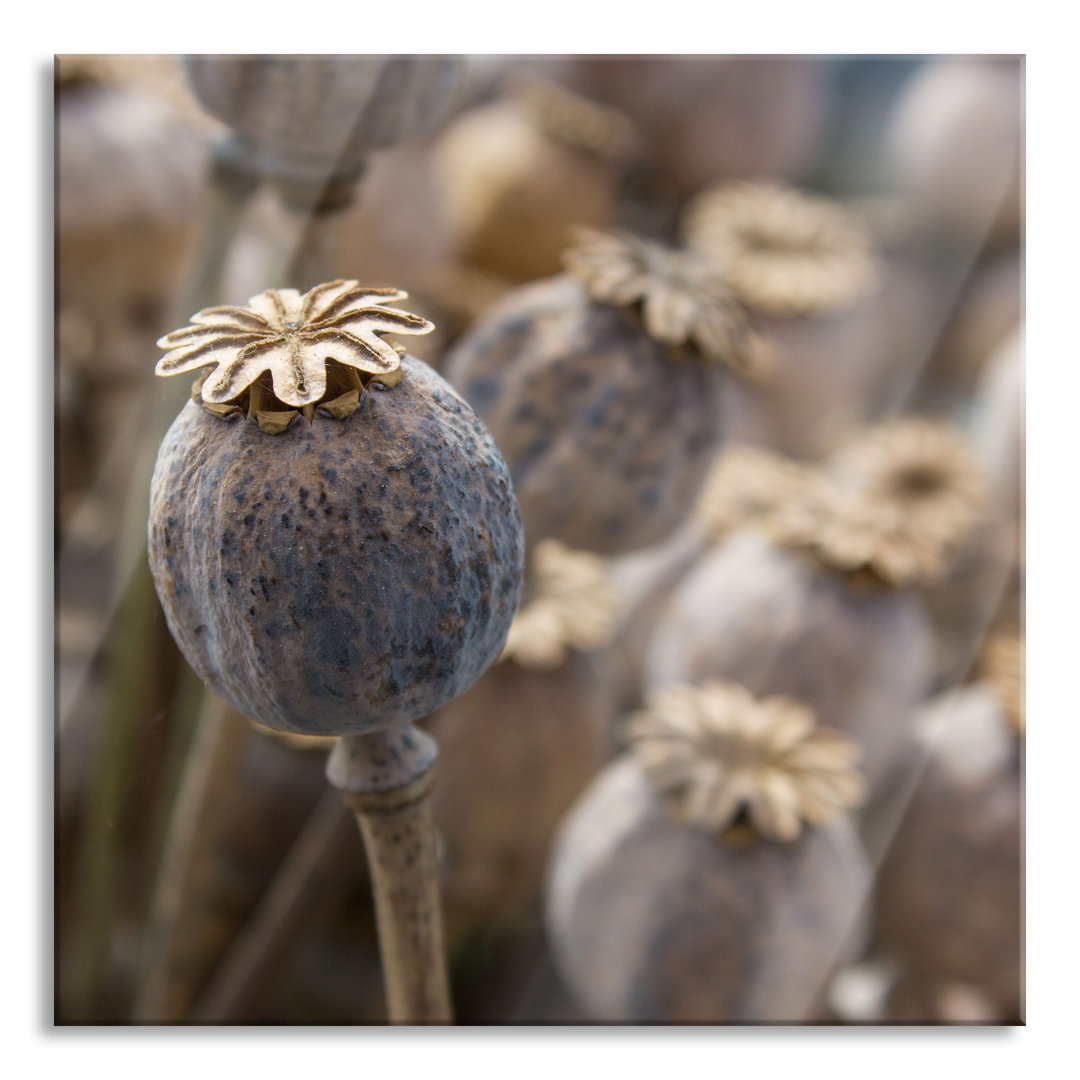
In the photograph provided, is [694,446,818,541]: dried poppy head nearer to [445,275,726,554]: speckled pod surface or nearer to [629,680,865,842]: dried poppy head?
[629,680,865,842]: dried poppy head

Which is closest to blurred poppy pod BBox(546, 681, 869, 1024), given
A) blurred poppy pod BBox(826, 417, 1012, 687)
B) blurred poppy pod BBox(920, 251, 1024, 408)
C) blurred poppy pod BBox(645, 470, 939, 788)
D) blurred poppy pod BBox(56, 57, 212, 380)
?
blurred poppy pod BBox(645, 470, 939, 788)

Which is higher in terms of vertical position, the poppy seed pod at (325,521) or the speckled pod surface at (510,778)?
the poppy seed pod at (325,521)

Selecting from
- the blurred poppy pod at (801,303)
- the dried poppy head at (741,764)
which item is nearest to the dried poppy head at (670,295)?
the dried poppy head at (741,764)

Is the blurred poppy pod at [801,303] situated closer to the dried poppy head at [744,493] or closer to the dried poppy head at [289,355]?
the dried poppy head at [744,493]

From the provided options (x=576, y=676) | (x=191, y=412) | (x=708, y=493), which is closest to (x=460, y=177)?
(x=708, y=493)

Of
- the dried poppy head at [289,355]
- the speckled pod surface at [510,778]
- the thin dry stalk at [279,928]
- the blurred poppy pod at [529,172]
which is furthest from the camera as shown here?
the blurred poppy pod at [529,172]

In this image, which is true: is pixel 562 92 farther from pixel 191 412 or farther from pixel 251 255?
pixel 191 412
